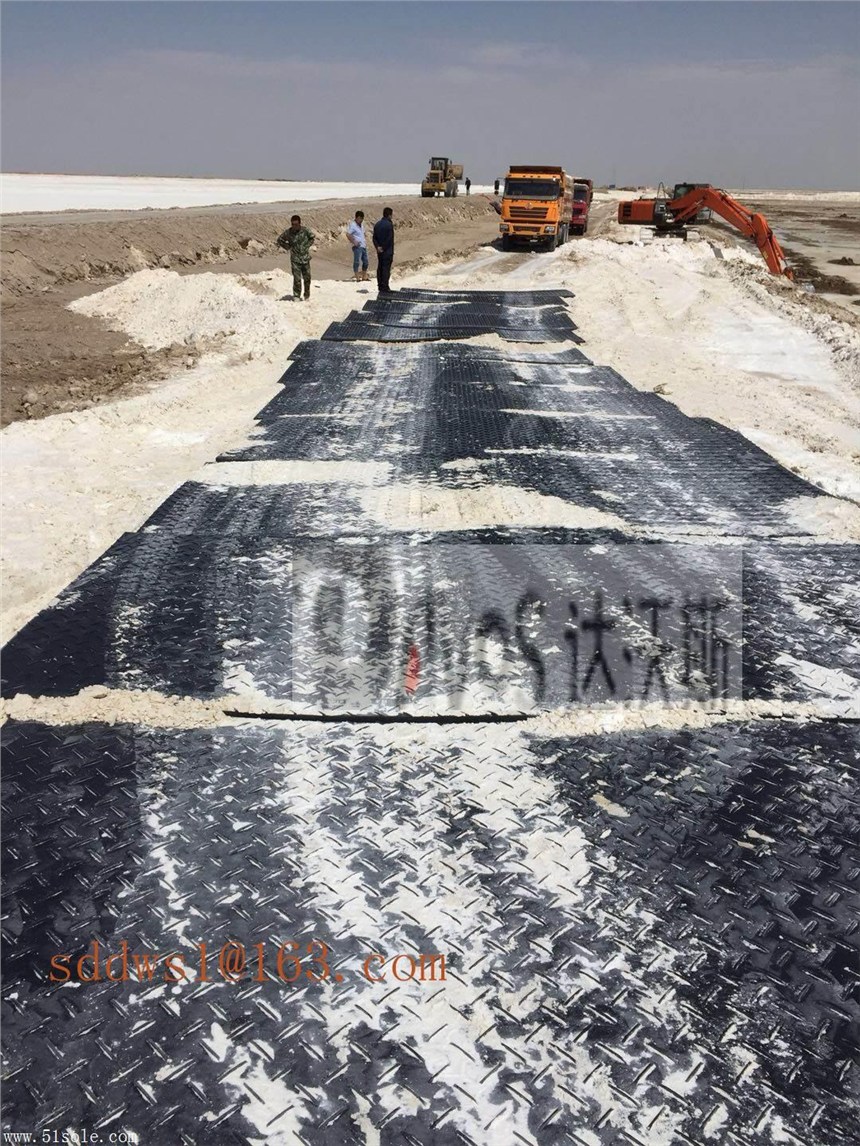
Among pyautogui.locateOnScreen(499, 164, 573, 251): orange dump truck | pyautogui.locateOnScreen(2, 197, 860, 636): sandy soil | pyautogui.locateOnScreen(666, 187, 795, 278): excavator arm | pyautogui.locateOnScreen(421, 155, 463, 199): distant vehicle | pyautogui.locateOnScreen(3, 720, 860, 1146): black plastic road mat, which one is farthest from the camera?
pyautogui.locateOnScreen(421, 155, 463, 199): distant vehicle

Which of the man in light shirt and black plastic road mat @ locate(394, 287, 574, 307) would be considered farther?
the man in light shirt

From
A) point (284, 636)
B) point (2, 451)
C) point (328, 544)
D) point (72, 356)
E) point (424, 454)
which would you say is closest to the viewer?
Answer: point (284, 636)

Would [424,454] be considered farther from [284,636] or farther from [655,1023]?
[655,1023]

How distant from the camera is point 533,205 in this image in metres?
21.3

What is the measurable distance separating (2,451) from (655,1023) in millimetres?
5793

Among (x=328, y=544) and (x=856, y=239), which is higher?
(x=856, y=239)

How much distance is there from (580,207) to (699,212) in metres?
6.32

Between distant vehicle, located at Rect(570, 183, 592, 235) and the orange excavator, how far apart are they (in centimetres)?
179

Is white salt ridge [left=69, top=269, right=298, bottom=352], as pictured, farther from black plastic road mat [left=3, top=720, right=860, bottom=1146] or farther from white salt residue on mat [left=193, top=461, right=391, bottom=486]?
black plastic road mat [left=3, top=720, right=860, bottom=1146]

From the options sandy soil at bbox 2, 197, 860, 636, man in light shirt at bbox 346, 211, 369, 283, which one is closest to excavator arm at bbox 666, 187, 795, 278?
sandy soil at bbox 2, 197, 860, 636

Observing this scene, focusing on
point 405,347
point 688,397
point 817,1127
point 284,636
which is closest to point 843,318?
point 688,397

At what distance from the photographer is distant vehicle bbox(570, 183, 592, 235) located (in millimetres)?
28359

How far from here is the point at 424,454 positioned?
514cm

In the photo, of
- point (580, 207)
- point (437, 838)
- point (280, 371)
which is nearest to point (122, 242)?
point (280, 371)
